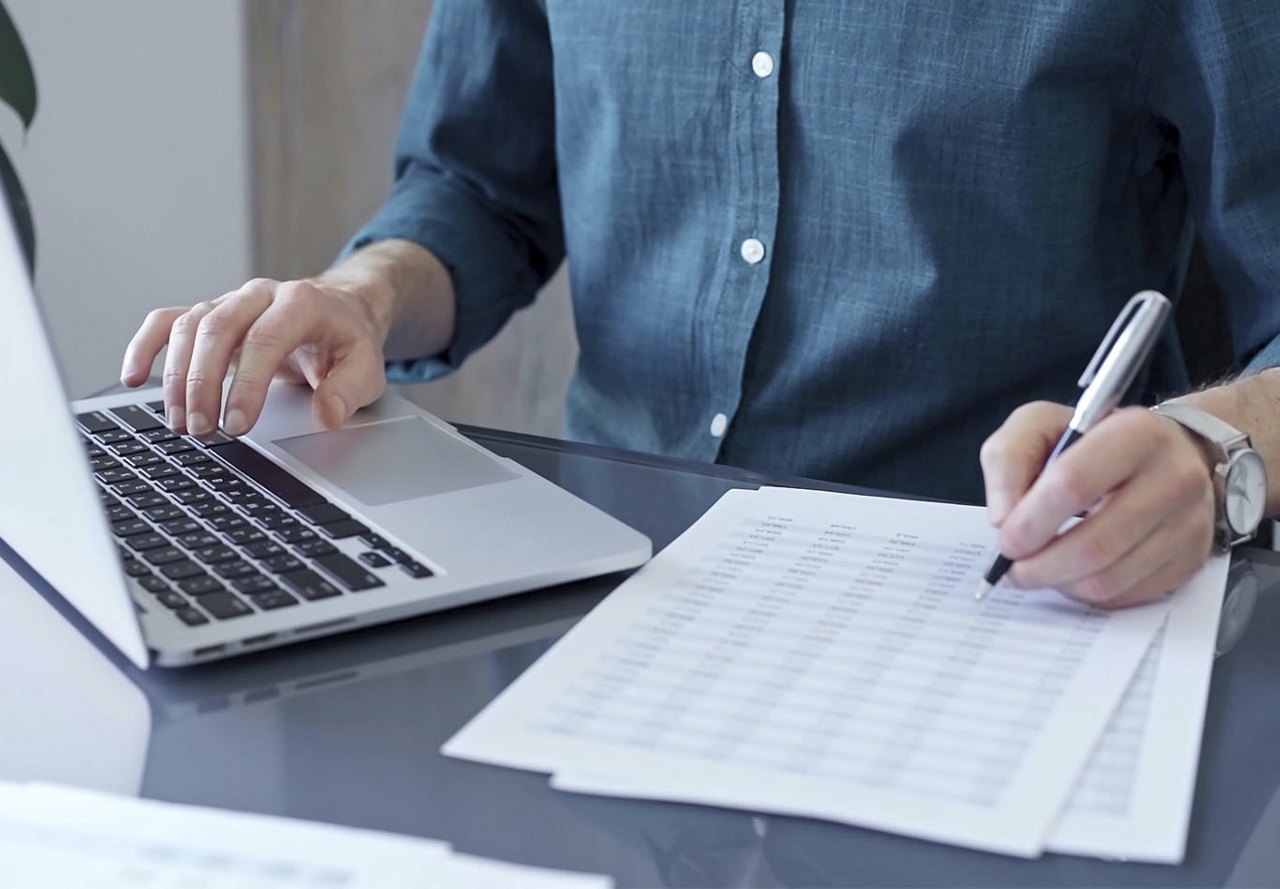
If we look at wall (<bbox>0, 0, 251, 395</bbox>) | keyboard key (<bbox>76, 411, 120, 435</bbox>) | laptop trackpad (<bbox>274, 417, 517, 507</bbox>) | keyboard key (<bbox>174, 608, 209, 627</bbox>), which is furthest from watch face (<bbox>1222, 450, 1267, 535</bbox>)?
wall (<bbox>0, 0, 251, 395</bbox>)

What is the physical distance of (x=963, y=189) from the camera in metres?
0.93

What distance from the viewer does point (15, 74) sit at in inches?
66.4

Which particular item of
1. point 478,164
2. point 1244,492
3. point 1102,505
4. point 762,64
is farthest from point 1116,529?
point 478,164

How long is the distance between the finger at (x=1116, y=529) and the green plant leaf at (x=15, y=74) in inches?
56.3

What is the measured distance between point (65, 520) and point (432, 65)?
690mm

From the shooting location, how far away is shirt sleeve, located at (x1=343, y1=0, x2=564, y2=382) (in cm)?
111

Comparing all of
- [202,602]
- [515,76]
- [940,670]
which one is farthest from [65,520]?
[515,76]

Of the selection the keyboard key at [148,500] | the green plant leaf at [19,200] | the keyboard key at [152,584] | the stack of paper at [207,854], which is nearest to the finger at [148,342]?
the keyboard key at [148,500]

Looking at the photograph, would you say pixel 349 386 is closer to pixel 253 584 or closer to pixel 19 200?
pixel 253 584

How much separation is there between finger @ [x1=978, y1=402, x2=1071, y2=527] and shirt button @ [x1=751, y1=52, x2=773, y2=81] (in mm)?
401

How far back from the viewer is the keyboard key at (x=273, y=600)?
0.56m

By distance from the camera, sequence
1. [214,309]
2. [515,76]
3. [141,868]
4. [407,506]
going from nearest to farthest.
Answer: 1. [141,868]
2. [407,506]
3. [214,309]
4. [515,76]

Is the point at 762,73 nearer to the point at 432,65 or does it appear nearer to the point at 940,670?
the point at 432,65

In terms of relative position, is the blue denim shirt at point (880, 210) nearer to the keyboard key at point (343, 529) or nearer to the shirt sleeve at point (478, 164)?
the shirt sleeve at point (478, 164)
